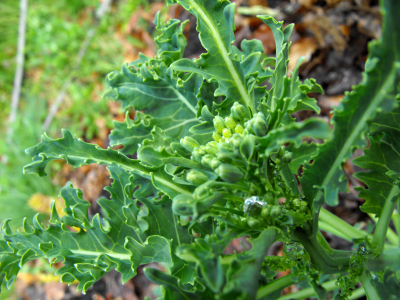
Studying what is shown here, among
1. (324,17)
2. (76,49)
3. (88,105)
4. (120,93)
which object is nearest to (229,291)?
(120,93)


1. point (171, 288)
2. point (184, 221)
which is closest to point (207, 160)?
point (184, 221)

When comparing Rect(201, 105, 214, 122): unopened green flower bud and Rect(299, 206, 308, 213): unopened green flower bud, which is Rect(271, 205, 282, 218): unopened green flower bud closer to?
Rect(299, 206, 308, 213): unopened green flower bud

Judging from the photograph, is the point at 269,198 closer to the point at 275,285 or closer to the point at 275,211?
the point at 275,211

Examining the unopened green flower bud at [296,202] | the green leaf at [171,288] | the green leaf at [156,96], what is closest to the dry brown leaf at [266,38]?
the green leaf at [156,96]

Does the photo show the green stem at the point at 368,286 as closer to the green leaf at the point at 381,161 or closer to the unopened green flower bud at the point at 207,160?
the green leaf at the point at 381,161

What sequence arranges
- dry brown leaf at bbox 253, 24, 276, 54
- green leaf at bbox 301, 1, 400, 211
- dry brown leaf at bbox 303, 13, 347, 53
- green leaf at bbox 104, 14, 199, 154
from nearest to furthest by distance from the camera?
green leaf at bbox 301, 1, 400, 211 → green leaf at bbox 104, 14, 199, 154 → dry brown leaf at bbox 303, 13, 347, 53 → dry brown leaf at bbox 253, 24, 276, 54

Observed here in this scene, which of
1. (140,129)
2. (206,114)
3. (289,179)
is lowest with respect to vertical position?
(289,179)

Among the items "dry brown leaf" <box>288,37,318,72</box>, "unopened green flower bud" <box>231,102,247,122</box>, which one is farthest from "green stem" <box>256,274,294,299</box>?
"dry brown leaf" <box>288,37,318,72</box>
